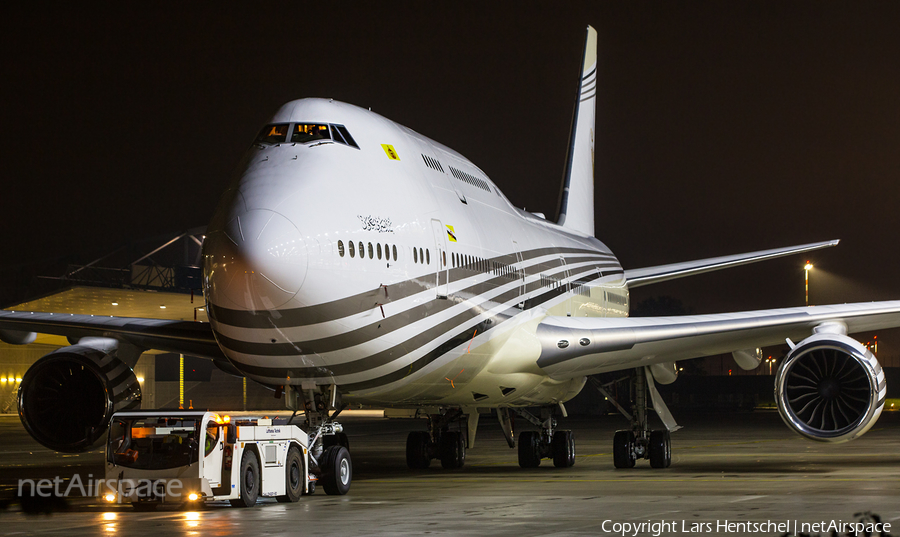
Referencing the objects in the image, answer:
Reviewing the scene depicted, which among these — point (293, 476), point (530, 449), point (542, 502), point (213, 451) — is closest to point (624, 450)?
point (530, 449)

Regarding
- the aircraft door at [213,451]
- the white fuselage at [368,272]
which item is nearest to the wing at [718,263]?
the white fuselage at [368,272]

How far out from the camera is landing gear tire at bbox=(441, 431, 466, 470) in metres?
21.0

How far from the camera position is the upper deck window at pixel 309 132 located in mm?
13453

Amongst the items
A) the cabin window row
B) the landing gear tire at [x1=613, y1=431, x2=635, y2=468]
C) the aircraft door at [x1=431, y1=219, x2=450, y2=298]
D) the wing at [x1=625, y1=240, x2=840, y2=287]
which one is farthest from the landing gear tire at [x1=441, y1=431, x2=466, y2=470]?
the cabin window row

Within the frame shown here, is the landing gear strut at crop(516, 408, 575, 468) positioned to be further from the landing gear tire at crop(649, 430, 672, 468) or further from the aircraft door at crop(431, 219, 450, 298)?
the aircraft door at crop(431, 219, 450, 298)

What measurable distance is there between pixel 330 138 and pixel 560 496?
216 inches

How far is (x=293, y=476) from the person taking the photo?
13453 millimetres

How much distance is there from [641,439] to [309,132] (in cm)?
986

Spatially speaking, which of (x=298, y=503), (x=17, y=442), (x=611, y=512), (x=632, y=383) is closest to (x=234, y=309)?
(x=298, y=503)

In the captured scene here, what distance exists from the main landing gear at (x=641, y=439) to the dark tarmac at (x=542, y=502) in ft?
1.12

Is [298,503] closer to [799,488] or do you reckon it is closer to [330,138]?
[330,138]

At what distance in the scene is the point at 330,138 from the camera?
1354 centimetres

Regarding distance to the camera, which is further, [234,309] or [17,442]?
[17,442]

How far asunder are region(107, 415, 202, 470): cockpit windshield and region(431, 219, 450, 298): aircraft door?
11.7 feet
